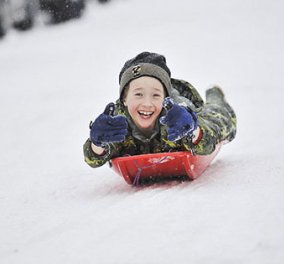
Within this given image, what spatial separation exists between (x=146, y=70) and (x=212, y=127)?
0.44 metres

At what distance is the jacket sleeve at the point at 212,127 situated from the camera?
1.85 meters

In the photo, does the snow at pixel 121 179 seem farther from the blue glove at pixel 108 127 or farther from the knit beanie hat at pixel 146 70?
the knit beanie hat at pixel 146 70

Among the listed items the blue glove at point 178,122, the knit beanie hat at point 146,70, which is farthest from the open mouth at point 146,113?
the blue glove at point 178,122

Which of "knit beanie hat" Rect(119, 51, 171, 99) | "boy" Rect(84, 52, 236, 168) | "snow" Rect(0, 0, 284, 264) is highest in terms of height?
"knit beanie hat" Rect(119, 51, 171, 99)

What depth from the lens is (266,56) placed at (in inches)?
251

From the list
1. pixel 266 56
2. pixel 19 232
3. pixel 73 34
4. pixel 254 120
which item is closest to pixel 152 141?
pixel 19 232

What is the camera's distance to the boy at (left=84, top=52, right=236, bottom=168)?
171 cm

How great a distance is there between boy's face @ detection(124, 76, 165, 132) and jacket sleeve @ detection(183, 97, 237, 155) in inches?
9.0

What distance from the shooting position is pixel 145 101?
2.00 meters

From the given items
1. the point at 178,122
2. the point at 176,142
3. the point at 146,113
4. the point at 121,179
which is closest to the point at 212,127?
the point at 176,142

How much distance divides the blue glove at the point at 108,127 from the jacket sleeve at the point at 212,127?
0.97 feet

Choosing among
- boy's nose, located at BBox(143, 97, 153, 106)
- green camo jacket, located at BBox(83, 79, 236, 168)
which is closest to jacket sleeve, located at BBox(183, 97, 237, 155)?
green camo jacket, located at BBox(83, 79, 236, 168)

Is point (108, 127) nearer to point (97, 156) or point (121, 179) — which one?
point (97, 156)

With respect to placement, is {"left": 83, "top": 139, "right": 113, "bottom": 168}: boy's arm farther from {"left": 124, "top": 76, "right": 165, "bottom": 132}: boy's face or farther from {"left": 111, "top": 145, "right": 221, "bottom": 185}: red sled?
{"left": 124, "top": 76, "right": 165, "bottom": 132}: boy's face
